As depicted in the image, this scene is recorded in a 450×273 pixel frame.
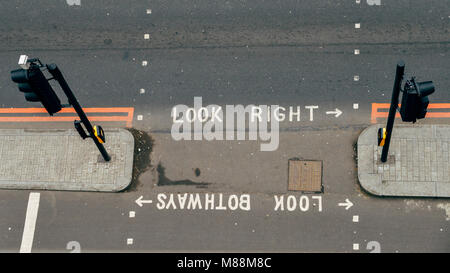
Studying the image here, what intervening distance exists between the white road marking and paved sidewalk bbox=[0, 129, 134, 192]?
1.10ft

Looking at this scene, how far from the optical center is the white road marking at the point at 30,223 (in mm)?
14328

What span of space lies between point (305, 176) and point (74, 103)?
6862mm

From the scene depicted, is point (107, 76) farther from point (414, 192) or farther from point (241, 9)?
point (414, 192)

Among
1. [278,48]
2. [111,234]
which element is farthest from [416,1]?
[111,234]

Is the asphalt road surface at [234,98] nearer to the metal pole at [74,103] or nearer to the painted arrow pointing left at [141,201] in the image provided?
the painted arrow pointing left at [141,201]

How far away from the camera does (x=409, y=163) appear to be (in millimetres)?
14070

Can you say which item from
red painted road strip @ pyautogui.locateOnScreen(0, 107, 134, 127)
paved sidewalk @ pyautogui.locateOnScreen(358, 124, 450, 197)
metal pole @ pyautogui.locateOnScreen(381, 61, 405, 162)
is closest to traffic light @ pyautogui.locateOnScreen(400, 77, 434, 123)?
metal pole @ pyautogui.locateOnScreen(381, 61, 405, 162)

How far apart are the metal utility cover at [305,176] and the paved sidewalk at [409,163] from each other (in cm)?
121

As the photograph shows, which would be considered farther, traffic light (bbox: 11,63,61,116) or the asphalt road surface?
the asphalt road surface

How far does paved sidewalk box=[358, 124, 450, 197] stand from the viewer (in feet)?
45.5

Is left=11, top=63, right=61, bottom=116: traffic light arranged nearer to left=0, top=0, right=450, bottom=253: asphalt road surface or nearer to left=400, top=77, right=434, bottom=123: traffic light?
left=0, top=0, right=450, bottom=253: asphalt road surface

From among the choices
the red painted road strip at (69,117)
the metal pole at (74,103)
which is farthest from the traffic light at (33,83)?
the red painted road strip at (69,117)

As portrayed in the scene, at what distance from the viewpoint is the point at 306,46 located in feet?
50.2

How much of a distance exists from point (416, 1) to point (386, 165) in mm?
5433
